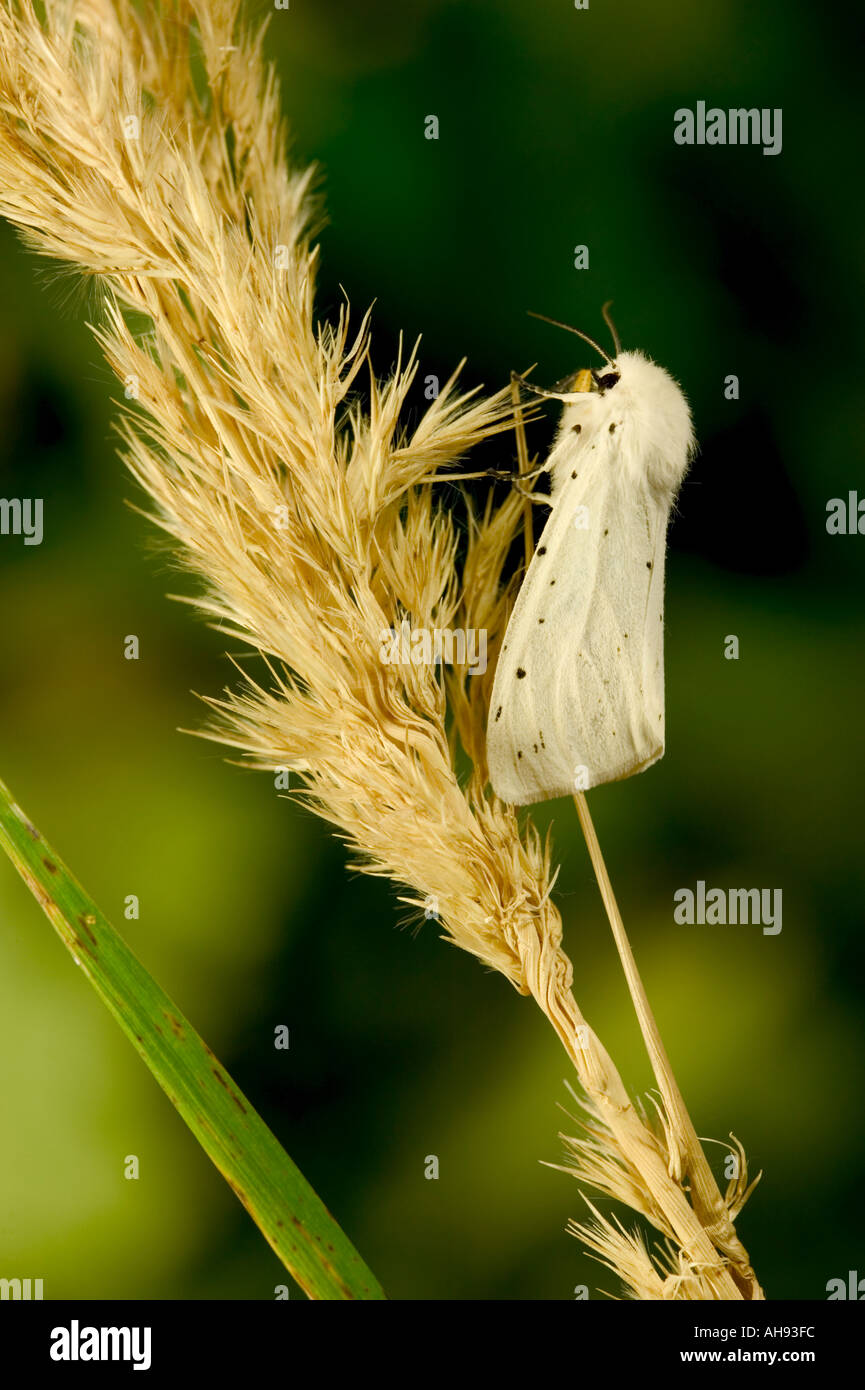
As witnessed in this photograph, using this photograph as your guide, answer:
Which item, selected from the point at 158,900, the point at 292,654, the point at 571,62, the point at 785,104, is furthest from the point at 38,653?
the point at 785,104

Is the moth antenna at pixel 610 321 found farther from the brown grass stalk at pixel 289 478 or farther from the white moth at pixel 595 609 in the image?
the brown grass stalk at pixel 289 478

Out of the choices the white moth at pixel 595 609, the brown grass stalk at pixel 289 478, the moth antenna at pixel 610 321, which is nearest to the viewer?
the brown grass stalk at pixel 289 478

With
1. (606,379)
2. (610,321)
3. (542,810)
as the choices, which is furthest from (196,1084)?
(610,321)

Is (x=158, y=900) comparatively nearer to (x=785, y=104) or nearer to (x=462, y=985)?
(x=462, y=985)

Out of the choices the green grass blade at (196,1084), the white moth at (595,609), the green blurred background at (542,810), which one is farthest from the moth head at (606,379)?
the green grass blade at (196,1084)

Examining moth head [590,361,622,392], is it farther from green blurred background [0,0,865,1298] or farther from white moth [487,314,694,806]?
green blurred background [0,0,865,1298]

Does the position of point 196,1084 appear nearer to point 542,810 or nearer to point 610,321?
point 542,810
